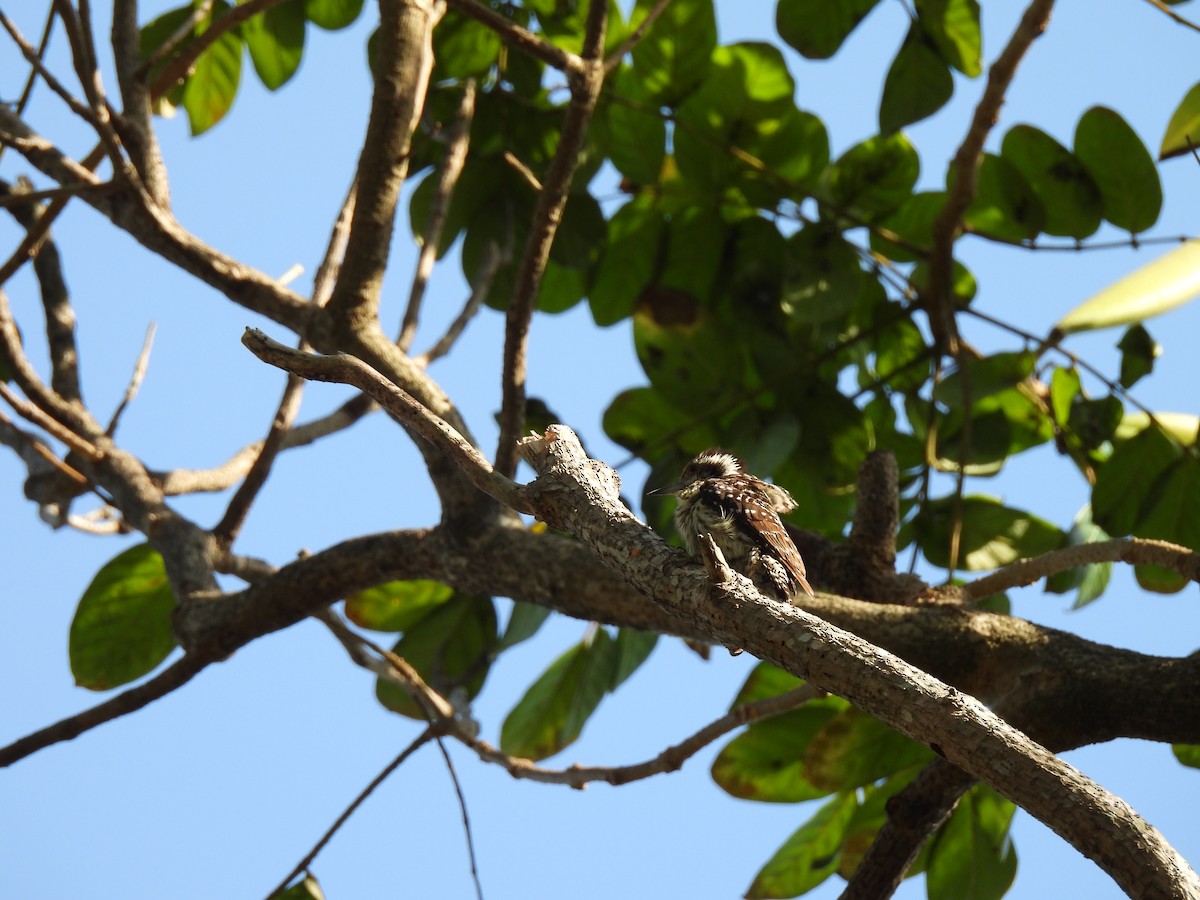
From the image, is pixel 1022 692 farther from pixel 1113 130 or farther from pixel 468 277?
pixel 468 277

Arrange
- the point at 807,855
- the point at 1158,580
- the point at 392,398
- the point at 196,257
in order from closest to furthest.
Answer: the point at 392,398, the point at 196,257, the point at 807,855, the point at 1158,580

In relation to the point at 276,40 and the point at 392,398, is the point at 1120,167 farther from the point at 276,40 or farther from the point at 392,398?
the point at 276,40

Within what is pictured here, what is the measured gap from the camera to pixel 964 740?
4.74 ft

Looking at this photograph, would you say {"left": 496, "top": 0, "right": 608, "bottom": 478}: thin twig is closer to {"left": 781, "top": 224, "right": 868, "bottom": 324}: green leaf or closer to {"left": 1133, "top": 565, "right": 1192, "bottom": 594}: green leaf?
{"left": 781, "top": 224, "right": 868, "bottom": 324}: green leaf

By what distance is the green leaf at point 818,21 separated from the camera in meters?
3.62

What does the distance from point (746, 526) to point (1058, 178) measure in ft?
5.33

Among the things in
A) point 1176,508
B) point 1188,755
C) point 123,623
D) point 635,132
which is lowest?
point 123,623

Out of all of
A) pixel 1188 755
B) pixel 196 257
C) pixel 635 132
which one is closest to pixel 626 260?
pixel 635 132

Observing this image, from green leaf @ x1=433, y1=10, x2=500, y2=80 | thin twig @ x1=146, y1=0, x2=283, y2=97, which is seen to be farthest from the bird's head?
thin twig @ x1=146, y1=0, x2=283, y2=97

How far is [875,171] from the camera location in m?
3.77

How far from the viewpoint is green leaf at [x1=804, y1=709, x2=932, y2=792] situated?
2.85 meters

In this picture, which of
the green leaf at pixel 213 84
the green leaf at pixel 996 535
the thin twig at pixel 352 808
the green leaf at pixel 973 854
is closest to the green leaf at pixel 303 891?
the thin twig at pixel 352 808

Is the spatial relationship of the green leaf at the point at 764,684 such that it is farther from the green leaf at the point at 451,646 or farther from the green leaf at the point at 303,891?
the green leaf at the point at 303,891

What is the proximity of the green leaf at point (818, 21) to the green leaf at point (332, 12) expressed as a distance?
1519 mm
